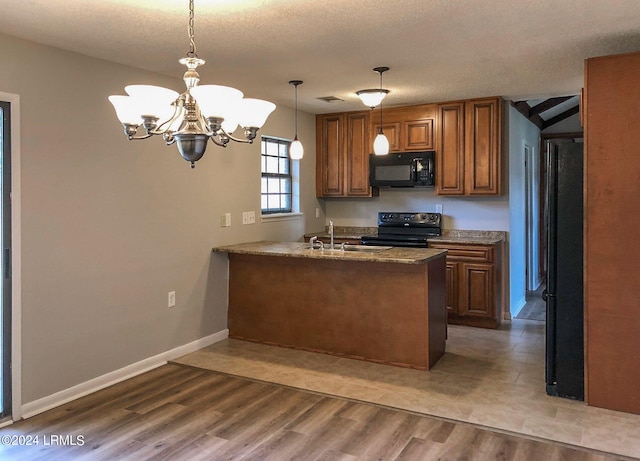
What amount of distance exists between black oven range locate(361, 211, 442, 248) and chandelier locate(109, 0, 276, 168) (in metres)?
3.42

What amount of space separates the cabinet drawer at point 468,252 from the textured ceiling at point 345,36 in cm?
162

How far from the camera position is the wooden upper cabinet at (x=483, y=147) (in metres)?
5.21

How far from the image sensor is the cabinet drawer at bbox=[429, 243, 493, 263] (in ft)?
16.6

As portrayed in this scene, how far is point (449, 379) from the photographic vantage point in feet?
12.3

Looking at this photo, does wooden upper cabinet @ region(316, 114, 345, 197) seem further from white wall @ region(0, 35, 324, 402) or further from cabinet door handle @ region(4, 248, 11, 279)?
cabinet door handle @ region(4, 248, 11, 279)

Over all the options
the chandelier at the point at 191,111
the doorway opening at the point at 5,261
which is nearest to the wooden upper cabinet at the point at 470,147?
the chandelier at the point at 191,111

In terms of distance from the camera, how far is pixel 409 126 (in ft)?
18.5

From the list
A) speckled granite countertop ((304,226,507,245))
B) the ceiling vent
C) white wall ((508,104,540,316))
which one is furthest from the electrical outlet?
white wall ((508,104,540,316))

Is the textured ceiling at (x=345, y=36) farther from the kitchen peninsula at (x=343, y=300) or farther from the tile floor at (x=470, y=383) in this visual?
the tile floor at (x=470, y=383)

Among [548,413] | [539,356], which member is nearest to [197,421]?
[548,413]

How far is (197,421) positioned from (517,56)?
3217mm

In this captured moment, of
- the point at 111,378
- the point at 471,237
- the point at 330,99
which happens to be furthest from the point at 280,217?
the point at 111,378

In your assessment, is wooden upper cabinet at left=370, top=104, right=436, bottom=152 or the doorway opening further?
wooden upper cabinet at left=370, top=104, right=436, bottom=152

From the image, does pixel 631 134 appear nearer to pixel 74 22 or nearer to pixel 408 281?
pixel 408 281
